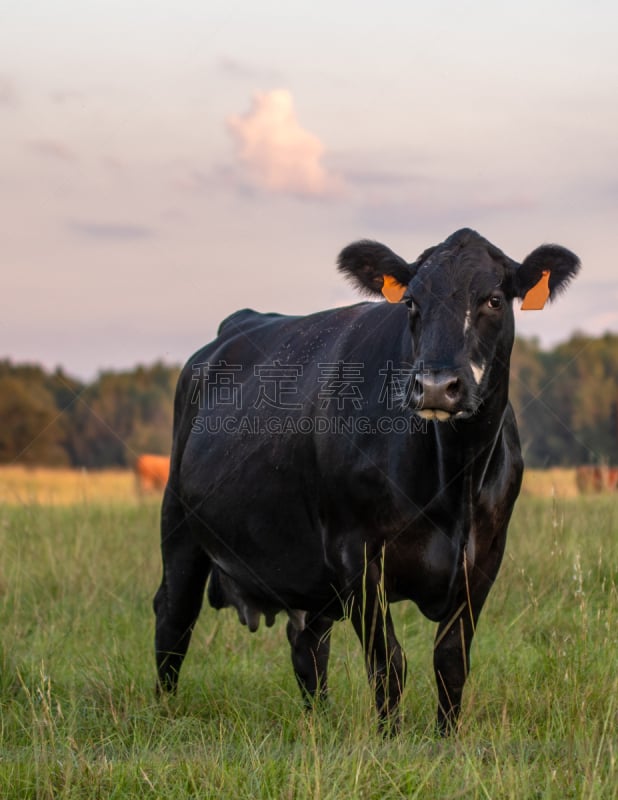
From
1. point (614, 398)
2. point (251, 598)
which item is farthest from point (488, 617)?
point (614, 398)

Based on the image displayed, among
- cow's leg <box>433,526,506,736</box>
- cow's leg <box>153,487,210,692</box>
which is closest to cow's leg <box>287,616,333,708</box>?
cow's leg <box>153,487,210,692</box>

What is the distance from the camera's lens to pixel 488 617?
24.5ft

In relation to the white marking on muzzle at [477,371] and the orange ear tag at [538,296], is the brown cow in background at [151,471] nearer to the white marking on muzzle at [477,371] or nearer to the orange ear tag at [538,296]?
the orange ear tag at [538,296]

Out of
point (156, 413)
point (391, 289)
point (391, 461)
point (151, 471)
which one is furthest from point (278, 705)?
point (156, 413)

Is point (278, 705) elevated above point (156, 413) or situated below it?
below

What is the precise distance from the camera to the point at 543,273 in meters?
5.07

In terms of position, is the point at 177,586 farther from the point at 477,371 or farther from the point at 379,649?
the point at 477,371

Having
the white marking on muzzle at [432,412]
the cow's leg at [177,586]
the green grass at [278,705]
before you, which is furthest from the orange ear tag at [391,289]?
the cow's leg at [177,586]

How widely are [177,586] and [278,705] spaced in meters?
1.31

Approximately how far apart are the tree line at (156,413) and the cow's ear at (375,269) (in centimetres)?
3503

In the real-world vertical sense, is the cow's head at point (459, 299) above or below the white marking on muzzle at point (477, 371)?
above

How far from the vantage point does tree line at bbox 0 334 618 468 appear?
42219 mm

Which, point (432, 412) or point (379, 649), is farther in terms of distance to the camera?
point (379, 649)

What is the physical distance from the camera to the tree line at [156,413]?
Answer: 139 ft
